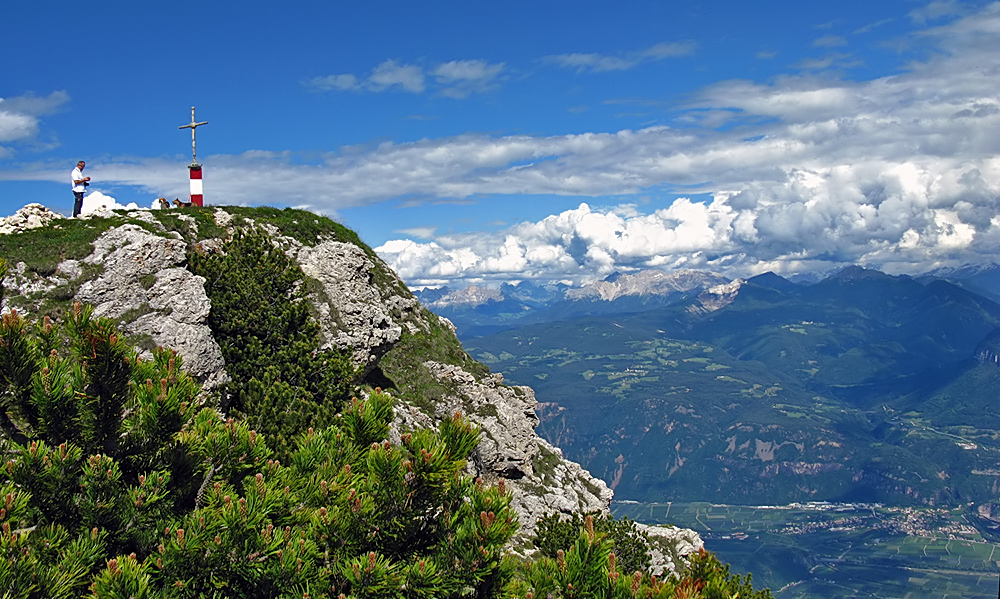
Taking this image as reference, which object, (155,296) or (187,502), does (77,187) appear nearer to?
(155,296)

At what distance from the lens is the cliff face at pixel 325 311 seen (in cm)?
2522

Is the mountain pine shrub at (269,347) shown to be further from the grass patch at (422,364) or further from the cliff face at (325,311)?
the grass patch at (422,364)

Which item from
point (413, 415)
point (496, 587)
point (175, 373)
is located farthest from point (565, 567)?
point (413, 415)

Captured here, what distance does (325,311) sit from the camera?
1297 inches

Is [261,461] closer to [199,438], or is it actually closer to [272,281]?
[199,438]

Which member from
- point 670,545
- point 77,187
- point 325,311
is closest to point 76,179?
point 77,187

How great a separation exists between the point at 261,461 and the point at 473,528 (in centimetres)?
475

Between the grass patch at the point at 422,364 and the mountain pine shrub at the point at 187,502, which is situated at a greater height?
the mountain pine shrub at the point at 187,502

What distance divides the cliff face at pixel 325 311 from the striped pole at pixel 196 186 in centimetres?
126

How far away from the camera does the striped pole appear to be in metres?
39.1

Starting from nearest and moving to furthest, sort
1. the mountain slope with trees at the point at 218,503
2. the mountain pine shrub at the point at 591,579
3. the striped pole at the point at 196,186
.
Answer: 1. the mountain pine shrub at the point at 591,579
2. the mountain slope with trees at the point at 218,503
3. the striped pole at the point at 196,186

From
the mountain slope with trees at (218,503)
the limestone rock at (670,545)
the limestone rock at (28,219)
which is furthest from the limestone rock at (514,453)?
the mountain slope with trees at (218,503)

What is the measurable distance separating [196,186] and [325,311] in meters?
13.8

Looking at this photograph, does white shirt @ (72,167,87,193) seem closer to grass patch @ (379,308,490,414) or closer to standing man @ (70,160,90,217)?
standing man @ (70,160,90,217)
